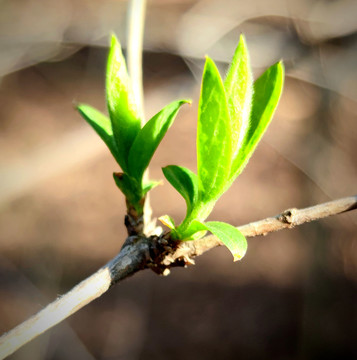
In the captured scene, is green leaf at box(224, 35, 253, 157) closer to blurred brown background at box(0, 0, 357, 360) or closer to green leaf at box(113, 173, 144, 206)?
green leaf at box(113, 173, 144, 206)

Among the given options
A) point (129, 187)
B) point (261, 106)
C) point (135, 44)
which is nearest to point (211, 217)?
point (135, 44)

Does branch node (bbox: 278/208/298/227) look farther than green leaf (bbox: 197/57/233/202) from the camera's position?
Yes

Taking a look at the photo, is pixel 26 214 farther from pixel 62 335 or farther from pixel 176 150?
pixel 176 150

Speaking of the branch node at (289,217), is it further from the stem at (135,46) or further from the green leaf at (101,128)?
the stem at (135,46)

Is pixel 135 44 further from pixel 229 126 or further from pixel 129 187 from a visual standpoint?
pixel 229 126

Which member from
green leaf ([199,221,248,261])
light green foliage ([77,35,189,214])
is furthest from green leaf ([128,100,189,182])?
green leaf ([199,221,248,261])

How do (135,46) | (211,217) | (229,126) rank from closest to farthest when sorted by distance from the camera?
(229,126) → (135,46) → (211,217)

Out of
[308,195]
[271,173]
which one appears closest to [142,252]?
[308,195]
